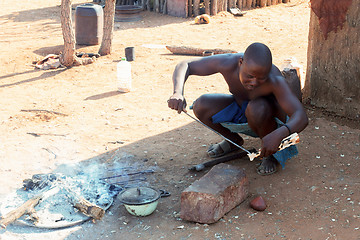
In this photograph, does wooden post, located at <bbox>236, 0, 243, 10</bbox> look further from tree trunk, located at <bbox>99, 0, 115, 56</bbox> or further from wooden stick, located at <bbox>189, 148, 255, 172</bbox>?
wooden stick, located at <bbox>189, 148, 255, 172</bbox>

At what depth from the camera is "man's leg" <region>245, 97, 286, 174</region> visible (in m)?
3.64

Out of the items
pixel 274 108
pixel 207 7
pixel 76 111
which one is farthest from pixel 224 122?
pixel 207 7

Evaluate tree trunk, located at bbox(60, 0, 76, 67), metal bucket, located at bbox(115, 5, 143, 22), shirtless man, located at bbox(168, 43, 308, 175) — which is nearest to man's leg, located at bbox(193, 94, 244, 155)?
shirtless man, located at bbox(168, 43, 308, 175)

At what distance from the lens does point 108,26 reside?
805 centimetres

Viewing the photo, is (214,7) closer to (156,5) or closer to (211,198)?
(156,5)

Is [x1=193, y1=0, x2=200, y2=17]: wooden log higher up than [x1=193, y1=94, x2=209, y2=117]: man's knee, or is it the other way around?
[x1=193, y1=94, x2=209, y2=117]: man's knee

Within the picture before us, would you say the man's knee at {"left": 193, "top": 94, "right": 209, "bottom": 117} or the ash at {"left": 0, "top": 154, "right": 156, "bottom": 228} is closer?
the ash at {"left": 0, "top": 154, "right": 156, "bottom": 228}

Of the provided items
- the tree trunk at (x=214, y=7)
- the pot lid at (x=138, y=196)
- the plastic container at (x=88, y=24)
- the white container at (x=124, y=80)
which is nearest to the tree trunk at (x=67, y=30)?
the plastic container at (x=88, y=24)

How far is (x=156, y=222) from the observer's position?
10.9 ft

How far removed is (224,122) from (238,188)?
752mm

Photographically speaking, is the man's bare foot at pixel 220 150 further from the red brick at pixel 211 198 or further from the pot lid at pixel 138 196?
the pot lid at pixel 138 196

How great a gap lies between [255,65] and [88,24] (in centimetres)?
607

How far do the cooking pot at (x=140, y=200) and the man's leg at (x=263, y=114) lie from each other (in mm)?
958

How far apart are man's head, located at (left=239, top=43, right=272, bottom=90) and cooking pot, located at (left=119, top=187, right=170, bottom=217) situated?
1.11m
